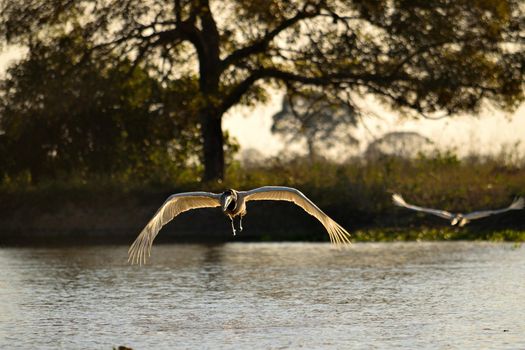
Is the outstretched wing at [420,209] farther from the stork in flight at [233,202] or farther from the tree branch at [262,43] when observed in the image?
the tree branch at [262,43]

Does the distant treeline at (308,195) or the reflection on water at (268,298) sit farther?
the distant treeline at (308,195)

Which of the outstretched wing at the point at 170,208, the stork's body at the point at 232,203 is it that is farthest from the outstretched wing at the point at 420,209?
the stork's body at the point at 232,203

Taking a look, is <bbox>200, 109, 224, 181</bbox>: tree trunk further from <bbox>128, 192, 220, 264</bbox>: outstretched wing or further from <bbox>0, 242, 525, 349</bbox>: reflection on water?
<bbox>128, 192, 220, 264</bbox>: outstretched wing

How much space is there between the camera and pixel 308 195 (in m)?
34.8

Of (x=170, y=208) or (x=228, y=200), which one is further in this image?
(x=170, y=208)

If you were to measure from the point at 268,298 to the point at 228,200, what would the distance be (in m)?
3.07

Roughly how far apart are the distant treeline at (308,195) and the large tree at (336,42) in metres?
1.86

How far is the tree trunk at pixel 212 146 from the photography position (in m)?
38.8

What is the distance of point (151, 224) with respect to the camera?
17578mm

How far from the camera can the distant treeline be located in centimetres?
3362

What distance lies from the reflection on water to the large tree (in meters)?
7.96

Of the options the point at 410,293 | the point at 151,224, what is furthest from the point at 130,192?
the point at 151,224

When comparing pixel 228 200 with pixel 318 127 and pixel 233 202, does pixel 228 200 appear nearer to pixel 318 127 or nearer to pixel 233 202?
pixel 233 202

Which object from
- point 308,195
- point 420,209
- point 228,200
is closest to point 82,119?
point 308,195
